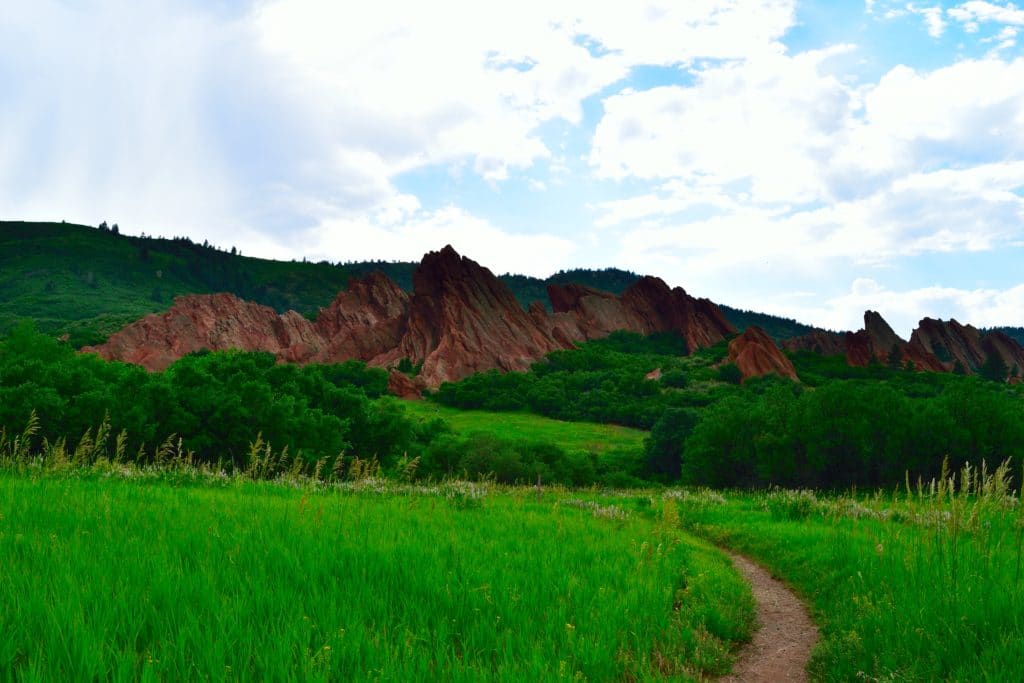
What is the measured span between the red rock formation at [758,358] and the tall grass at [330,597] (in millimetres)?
144747

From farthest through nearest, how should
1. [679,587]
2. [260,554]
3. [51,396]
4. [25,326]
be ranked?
[25,326] < [51,396] < [679,587] < [260,554]

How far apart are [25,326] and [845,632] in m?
64.2

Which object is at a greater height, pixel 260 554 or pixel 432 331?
pixel 432 331

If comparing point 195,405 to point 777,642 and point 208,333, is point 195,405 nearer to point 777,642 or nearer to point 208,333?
point 777,642

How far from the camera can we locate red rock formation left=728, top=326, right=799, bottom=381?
481ft

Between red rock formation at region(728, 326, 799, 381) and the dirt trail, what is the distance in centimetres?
14118

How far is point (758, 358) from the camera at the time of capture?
150 metres

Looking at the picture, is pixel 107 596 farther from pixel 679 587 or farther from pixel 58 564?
pixel 679 587

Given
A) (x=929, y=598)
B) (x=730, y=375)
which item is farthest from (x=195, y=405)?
(x=730, y=375)

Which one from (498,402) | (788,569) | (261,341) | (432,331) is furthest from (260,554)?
(261,341)

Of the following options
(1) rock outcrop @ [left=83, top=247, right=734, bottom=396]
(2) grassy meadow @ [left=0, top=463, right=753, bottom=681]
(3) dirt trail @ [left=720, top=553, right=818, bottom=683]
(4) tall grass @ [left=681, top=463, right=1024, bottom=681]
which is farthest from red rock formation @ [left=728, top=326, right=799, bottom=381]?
(2) grassy meadow @ [left=0, top=463, right=753, bottom=681]

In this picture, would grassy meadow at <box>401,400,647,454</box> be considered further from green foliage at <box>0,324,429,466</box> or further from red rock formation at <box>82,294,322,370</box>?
red rock formation at <box>82,294,322,370</box>

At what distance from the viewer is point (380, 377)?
440ft

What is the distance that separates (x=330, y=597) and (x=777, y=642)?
6005 millimetres
